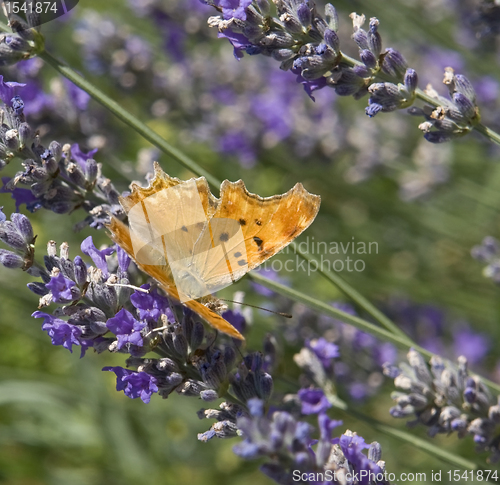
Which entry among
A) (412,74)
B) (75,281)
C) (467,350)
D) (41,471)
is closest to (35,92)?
(75,281)

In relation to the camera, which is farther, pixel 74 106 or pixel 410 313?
pixel 410 313

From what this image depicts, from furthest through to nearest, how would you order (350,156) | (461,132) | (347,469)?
(350,156) < (461,132) < (347,469)

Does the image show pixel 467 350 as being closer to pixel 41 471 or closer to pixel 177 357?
pixel 177 357

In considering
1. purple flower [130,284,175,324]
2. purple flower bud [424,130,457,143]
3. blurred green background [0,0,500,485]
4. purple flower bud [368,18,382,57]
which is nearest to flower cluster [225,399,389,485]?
purple flower [130,284,175,324]

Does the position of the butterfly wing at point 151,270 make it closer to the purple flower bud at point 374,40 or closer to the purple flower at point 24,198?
the purple flower at point 24,198

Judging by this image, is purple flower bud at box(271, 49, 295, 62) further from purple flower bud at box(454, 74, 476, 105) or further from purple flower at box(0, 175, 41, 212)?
purple flower at box(0, 175, 41, 212)

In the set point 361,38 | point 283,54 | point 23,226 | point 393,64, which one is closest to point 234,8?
point 283,54

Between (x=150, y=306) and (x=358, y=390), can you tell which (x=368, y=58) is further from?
(x=358, y=390)
